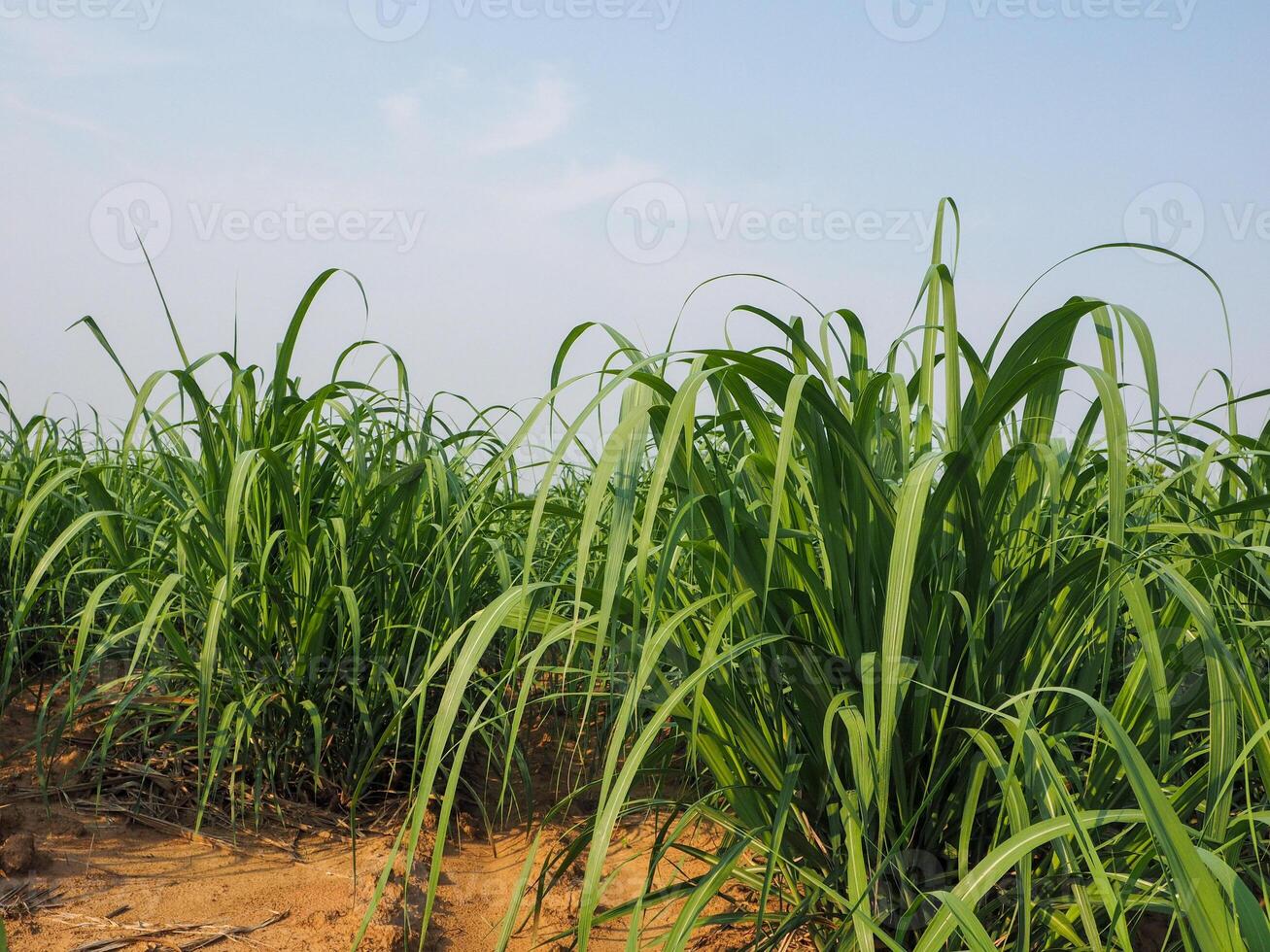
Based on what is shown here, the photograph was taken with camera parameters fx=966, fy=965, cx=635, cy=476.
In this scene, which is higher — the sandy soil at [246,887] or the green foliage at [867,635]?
the green foliage at [867,635]

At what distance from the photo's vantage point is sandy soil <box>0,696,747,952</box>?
4.81ft

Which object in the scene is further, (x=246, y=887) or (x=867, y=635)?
(x=246, y=887)

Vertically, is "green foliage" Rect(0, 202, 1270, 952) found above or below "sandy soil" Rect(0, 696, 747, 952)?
above

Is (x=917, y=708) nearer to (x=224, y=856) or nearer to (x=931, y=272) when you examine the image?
(x=931, y=272)

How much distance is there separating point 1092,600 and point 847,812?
376mm

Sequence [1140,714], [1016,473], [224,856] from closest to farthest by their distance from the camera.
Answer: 1. [1140,714]
2. [1016,473]
3. [224,856]

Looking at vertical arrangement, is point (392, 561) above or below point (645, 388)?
below

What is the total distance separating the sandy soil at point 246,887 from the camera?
146 cm

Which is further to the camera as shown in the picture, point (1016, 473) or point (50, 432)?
point (50, 432)

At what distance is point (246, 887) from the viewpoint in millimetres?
1633

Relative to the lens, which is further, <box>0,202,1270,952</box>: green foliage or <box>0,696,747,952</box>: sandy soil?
<box>0,696,747,952</box>: sandy soil

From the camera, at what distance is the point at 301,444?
185 cm

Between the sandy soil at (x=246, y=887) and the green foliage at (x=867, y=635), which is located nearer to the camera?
the green foliage at (x=867, y=635)

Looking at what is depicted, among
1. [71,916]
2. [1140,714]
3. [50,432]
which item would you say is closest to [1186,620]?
[1140,714]
